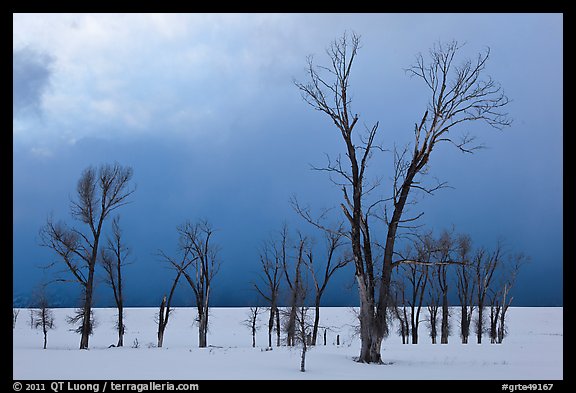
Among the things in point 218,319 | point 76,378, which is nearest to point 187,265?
point 76,378

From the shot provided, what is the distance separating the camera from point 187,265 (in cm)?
3694

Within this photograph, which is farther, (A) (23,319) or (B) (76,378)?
(A) (23,319)

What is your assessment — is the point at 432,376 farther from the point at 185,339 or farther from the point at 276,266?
the point at 185,339

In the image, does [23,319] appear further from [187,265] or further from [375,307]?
[375,307]

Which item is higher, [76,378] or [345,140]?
[345,140]

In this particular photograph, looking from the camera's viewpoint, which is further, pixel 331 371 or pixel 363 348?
pixel 363 348
